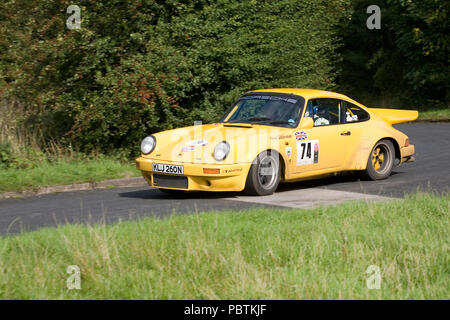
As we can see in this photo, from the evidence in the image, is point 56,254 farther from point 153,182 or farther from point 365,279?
point 153,182

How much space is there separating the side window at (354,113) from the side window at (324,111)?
0.21m

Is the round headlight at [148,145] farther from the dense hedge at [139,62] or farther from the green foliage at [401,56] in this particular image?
the green foliage at [401,56]

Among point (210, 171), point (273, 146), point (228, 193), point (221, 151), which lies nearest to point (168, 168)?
point (210, 171)

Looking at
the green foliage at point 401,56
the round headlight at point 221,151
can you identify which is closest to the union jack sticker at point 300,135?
the round headlight at point 221,151

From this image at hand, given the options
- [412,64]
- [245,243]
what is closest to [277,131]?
[245,243]

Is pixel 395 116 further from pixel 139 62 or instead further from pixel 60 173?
pixel 60 173

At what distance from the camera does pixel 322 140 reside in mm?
11359

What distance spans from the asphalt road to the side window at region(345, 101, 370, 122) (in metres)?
1.07

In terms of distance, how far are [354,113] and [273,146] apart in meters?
2.30

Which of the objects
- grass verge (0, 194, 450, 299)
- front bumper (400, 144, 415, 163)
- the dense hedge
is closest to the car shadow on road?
front bumper (400, 144, 415, 163)

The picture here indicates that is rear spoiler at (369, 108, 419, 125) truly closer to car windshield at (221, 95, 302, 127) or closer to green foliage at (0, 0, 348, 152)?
car windshield at (221, 95, 302, 127)

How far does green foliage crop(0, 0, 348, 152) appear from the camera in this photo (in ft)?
48.8

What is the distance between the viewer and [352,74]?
41375 mm

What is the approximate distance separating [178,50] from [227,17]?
5.73 ft
